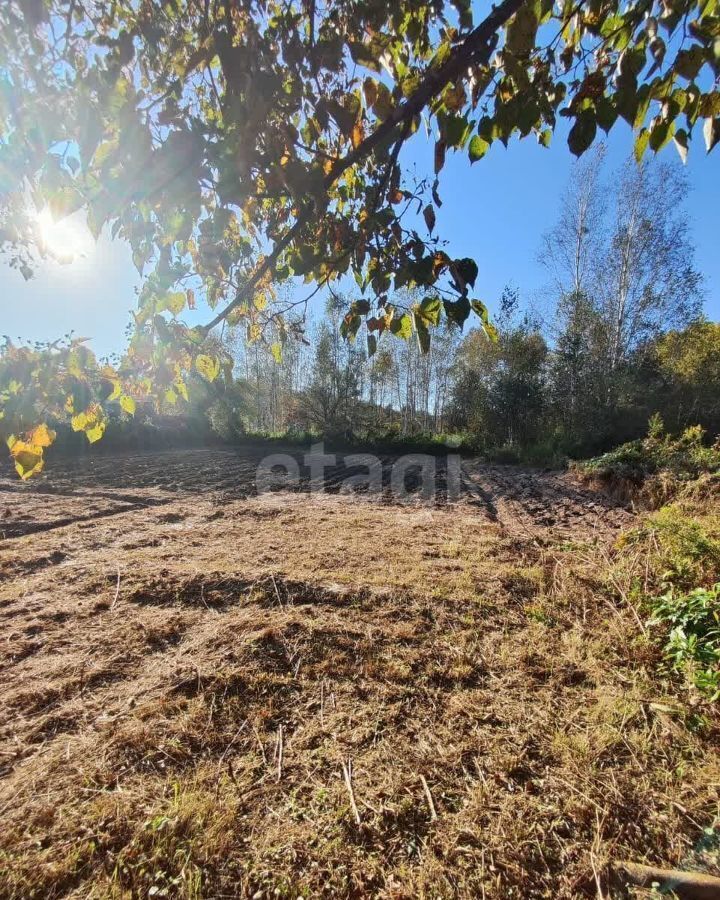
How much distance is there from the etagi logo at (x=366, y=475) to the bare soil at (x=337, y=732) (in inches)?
127

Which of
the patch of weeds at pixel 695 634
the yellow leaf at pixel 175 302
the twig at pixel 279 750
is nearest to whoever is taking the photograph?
the yellow leaf at pixel 175 302

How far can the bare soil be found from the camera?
3.04 ft

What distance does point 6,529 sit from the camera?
3.70 meters

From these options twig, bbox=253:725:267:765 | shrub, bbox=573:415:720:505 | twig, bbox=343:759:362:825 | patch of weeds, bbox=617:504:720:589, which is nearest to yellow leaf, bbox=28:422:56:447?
twig, bbox=253:725:267:765

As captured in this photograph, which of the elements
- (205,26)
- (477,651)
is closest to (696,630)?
(477,651)

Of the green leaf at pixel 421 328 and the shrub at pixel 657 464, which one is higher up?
the green leaf at pixel 421 328

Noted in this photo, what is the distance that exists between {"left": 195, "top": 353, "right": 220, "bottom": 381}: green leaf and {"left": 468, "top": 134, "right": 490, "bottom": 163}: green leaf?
0.81 m

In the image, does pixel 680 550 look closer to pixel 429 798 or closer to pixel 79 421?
pixel 429 798

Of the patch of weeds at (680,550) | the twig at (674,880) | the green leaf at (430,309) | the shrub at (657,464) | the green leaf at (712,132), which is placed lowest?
the twig at (674,880)

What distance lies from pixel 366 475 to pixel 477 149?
706 cm

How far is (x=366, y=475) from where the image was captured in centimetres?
780

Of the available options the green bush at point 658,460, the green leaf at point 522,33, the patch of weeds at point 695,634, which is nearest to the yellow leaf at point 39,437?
the green leaf at point 522,33

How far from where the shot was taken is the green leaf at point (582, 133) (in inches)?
28.6

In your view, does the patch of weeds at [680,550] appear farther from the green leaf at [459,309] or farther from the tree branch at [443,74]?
the tree branch at [443,74]
